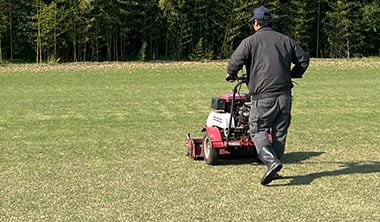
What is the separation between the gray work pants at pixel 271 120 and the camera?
5750 millimetres

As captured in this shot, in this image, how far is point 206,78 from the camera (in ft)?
69.4

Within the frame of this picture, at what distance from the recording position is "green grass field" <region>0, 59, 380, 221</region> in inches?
196

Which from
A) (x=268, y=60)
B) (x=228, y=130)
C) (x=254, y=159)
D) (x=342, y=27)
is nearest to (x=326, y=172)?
(x=254, y=159)

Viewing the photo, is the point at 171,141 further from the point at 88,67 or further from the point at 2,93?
the point at 88,67

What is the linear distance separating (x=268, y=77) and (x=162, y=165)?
70.1 inches

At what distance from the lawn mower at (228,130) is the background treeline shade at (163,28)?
2329cm

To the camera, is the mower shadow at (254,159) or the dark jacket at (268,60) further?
the mower shadow at (254,159)

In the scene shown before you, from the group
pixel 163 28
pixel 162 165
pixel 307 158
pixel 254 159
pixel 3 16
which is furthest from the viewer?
pixel 163 28

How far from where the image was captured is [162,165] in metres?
6.75

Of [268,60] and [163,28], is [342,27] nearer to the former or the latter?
[163,28]

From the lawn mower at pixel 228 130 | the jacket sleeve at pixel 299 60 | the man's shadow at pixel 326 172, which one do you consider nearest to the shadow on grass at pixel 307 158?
the man's shadow at pixel 326 172

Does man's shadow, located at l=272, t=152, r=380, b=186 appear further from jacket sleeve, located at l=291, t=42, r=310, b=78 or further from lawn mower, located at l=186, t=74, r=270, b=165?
jacket sleeve, located at l=291, t=42, r=310, b=78

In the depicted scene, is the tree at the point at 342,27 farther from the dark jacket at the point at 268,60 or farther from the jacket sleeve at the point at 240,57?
the jacket sleeve at the point at 240,57

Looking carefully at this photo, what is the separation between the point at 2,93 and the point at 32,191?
10.8m
